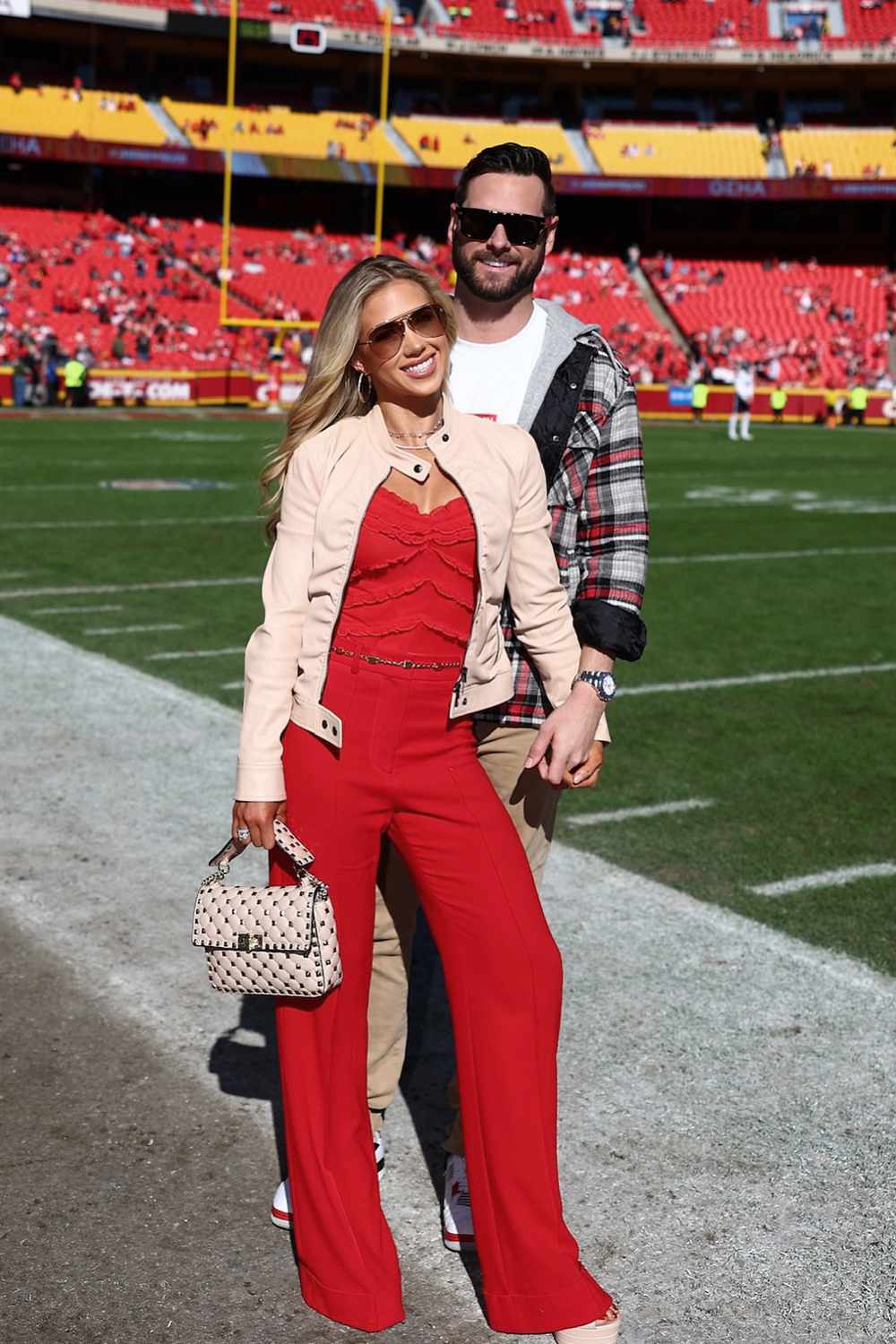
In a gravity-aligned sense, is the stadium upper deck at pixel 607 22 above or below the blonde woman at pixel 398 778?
above

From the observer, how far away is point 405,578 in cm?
277

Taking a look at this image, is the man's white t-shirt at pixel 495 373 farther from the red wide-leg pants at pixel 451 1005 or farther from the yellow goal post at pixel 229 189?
the yellow goal post at pixel 229 189

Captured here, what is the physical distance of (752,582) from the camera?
11.9 metres

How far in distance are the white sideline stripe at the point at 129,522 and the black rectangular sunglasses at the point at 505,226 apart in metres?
10.7

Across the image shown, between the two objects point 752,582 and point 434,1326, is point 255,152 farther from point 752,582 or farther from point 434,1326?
point 434,1326

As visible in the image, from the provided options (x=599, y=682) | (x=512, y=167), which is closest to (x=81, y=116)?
(x=512, y=167)

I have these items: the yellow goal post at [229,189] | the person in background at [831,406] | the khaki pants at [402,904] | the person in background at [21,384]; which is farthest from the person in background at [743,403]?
the khaki pants at [402,904]

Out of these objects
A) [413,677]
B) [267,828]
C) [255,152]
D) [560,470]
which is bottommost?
[267,828]

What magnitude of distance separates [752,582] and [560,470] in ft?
29.4

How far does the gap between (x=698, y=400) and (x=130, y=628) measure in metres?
29.4

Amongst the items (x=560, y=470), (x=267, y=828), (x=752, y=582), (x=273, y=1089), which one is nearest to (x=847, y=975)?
(x=273, y=1089)

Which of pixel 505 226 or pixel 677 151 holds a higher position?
pixel 677 151

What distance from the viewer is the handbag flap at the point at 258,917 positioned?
106 inches

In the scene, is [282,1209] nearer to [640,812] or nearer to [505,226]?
[505,226]
